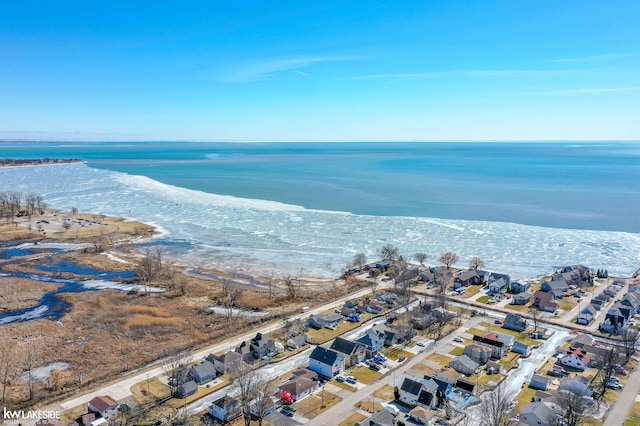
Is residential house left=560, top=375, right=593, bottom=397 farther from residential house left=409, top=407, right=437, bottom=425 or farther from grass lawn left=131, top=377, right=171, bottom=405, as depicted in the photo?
grass lawn left=131, top=377, right=171, bottom=405

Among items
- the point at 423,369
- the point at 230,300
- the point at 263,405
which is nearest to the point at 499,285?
the point at 423,369

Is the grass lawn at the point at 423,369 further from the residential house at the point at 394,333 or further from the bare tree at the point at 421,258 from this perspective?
the bare tree at the point at 421,258

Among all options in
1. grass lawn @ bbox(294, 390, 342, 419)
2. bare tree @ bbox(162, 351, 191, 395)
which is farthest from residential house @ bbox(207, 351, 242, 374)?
grass lawn @ bbox(294, 390, 342, 419)

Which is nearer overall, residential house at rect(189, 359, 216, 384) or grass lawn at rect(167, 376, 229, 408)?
grass lawn at rect(167, 376, 229, 408)

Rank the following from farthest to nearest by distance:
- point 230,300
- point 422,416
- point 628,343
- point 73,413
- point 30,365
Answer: point 230,300 < point 628,343 < point 30,365 < point 73,413 < point 422,416

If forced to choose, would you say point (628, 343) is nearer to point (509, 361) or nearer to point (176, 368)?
point (509, 361)
